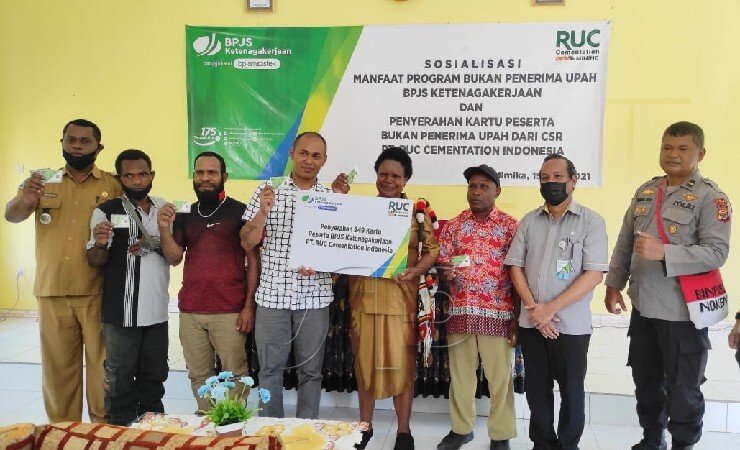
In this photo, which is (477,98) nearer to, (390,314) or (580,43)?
(580,43)

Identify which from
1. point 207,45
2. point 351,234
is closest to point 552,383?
point 351,234

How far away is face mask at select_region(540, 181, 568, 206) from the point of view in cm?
248

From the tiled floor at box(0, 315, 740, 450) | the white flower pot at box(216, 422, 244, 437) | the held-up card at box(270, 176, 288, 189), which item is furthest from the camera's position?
the tiled floor at box(0, 315, 740, 450)

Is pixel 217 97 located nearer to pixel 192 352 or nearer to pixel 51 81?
pixel 51 81

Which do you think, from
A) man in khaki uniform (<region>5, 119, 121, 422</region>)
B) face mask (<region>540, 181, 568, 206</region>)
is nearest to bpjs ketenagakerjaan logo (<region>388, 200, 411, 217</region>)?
face mask (<region>540, 181, 568, 206</region>)

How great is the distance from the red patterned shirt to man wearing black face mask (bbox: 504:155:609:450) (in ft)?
0.35

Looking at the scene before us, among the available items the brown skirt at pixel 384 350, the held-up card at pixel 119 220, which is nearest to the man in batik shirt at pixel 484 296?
the brown skirt at pixel 384 350

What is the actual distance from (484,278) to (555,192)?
0.53 meters

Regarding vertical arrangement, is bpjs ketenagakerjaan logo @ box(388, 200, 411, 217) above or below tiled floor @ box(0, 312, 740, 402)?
above

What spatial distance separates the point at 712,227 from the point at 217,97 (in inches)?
137

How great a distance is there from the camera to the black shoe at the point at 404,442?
9.14 ft

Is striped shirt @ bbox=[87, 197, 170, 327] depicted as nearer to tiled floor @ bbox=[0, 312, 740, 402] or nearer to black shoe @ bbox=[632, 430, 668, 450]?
tiled floor @ bbox=[0, 312, 740, 402]

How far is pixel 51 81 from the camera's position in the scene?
4.70 metres

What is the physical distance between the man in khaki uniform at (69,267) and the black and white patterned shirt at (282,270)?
33.4 inches
